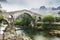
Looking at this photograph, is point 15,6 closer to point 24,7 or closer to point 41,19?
point 24,7

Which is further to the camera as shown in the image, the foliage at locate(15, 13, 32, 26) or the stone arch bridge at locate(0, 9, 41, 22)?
the foliage at locate(15, 13, 32, 26)

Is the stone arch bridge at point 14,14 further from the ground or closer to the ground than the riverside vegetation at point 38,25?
further from the ground

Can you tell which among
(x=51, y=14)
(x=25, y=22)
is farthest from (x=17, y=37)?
(x=51, y=14)

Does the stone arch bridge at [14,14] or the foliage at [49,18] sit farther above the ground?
the stone arch bridge at [14,14]

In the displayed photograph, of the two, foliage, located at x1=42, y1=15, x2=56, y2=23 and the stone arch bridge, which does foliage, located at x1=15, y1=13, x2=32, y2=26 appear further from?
foliage, located at x1=42, y1=15, x2=56, y2=23

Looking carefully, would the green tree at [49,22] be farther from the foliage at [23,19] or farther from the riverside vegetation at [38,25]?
the foliage at [23,19]

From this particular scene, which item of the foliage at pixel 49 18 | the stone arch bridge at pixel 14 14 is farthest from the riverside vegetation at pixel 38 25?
the stone arch bridge at pixel 14 14

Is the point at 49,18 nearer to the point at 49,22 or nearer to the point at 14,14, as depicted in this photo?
the point at 49,22

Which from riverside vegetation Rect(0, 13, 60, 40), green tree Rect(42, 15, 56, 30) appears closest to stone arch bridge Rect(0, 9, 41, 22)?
riverside vegetation Rect(0, 13, 60, 40)

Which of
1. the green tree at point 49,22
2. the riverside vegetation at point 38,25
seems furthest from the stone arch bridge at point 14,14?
the green tree at point 49,22

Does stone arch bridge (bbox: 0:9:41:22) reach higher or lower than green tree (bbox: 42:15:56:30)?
higher

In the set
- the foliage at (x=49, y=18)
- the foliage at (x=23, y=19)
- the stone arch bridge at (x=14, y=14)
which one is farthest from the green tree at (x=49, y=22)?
the foliage at (x=23, y=19)

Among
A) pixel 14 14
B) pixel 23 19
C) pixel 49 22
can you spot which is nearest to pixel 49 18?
pixel 49 22

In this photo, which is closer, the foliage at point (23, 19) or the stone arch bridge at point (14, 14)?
the stone arch bridge at point (14, 14)
